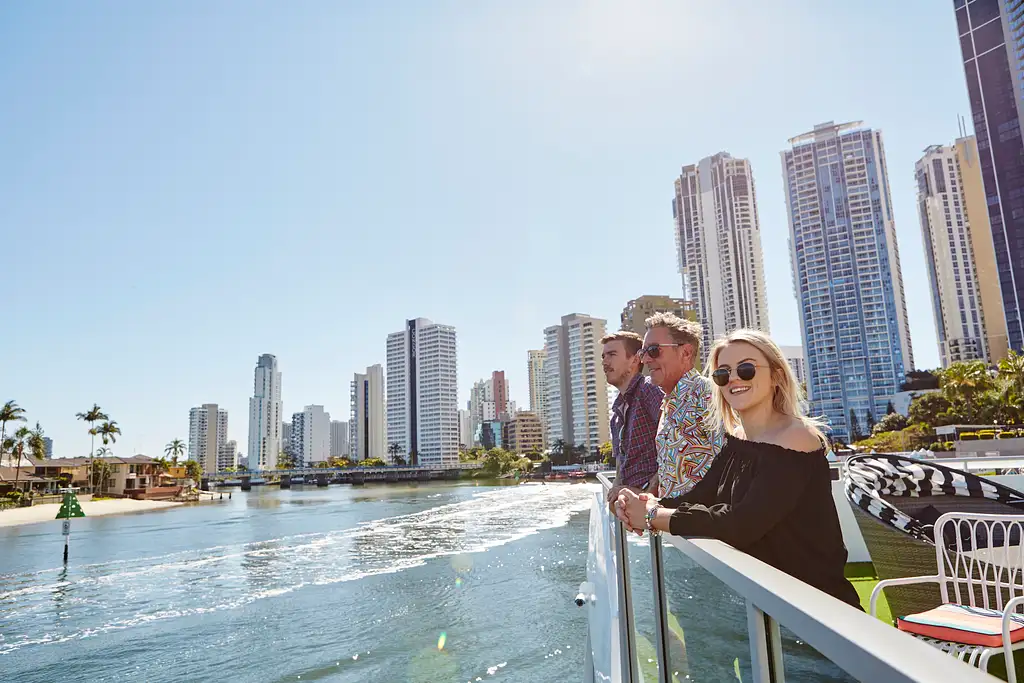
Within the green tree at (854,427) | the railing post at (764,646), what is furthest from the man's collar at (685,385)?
the green tree at (854,427)

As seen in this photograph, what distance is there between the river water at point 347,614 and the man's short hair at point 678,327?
140 cm

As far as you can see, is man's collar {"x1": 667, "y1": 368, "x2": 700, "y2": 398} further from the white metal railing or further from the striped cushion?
the white metal railing

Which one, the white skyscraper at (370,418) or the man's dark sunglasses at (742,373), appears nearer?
the man's dark sunglasses at (742,373)

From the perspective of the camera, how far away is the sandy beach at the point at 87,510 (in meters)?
48.1

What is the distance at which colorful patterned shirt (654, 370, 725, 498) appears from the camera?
98.6 inches

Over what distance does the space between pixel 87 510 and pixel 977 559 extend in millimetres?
73125

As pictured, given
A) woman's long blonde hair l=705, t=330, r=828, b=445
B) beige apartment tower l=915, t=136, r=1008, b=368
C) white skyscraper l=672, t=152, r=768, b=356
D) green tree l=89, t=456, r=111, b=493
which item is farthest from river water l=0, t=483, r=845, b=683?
beige apartment tower l=915, t=136, r=1008, b=368

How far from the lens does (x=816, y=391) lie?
310ft

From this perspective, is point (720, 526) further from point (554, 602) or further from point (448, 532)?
point (448, 532)

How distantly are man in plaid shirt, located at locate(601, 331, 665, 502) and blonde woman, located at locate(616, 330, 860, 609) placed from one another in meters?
1.76

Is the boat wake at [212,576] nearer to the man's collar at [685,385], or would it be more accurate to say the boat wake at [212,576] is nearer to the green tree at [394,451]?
the man's collar at [685,385]

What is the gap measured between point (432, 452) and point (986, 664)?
151m

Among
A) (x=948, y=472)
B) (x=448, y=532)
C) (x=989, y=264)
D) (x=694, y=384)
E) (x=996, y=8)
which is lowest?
(x=448, y=532)

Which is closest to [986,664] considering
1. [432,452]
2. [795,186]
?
[795,186]
